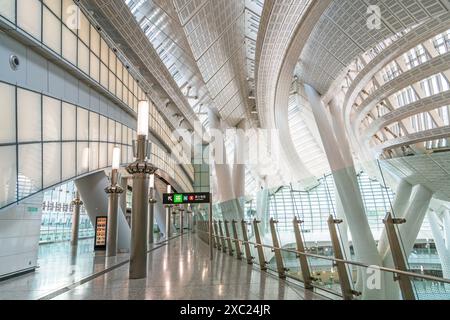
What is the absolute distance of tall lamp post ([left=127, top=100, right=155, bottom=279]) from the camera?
8.21 meters

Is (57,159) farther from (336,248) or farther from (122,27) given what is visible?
(336,248)

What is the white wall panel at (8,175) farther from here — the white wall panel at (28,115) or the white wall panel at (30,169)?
the white wall panel at (28,115)

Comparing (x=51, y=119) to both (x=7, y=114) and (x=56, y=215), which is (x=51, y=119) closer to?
(x=7, y=114)

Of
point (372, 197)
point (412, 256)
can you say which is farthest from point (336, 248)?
point (412, 256)

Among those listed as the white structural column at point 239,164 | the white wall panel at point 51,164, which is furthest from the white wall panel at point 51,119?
the white structural column at point 239,164

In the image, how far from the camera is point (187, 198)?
14.7 metres

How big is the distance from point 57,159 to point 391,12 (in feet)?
41.0

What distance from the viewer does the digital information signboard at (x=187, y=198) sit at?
1455 cm

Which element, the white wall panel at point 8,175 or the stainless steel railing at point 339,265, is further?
the white wall panel at point 8,175

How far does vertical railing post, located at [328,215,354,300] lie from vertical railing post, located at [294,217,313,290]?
1.02m

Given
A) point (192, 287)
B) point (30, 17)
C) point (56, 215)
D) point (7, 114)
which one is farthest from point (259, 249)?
point (56, 215)

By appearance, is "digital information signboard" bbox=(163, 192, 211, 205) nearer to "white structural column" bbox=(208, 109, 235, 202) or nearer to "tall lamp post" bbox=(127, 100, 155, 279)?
"tall lamp post" bbox=(127, 100, 155, 279)

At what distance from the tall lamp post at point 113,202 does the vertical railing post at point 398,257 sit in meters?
12.5
